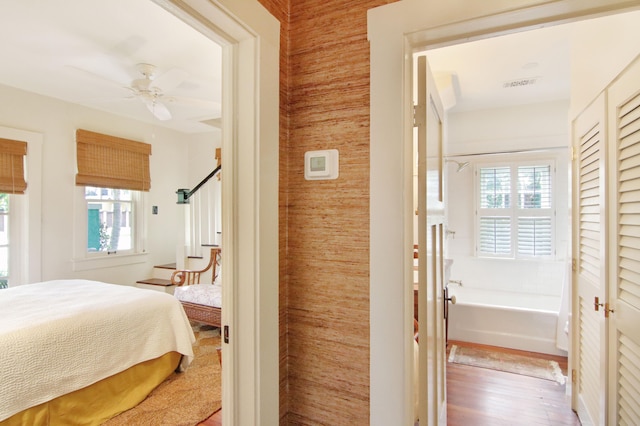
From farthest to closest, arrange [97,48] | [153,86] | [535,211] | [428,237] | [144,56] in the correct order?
1. [535,211]
2. [153,86]
3. [144,56]
4. [97,48]
5. [428,237]

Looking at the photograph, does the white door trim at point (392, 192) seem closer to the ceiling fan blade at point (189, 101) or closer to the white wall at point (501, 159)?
the ceiling fan blade at point (189, 101)

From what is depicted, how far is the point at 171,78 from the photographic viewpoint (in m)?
2.56

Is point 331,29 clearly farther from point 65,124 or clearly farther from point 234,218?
point 65,124

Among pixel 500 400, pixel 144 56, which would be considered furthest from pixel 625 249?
pixel 144 56

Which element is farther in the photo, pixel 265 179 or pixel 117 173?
pixel 117 173

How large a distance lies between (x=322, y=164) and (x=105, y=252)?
159 inches

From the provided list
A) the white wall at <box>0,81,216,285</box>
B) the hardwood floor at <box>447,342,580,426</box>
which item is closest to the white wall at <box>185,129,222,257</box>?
the white wall at <box>0,81,216,285</box>

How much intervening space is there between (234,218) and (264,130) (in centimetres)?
31

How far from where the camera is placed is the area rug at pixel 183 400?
7.12 ft

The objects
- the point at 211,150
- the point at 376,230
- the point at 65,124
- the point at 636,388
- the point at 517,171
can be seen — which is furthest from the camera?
the point at 211,150

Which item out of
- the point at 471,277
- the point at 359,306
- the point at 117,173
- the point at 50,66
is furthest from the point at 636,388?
the point at 117,173

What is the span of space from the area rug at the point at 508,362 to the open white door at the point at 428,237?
165 centimetres

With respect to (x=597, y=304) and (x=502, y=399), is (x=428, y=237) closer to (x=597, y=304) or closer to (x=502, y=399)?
(x=597, y=304)

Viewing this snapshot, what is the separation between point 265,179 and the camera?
1.12m
